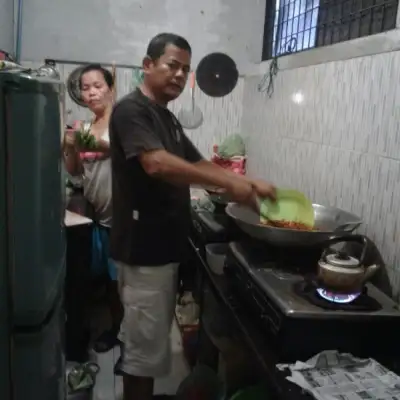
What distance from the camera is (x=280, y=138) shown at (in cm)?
249

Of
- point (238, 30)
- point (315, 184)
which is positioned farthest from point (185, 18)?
point (315, 184)

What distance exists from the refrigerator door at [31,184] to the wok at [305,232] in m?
0.72

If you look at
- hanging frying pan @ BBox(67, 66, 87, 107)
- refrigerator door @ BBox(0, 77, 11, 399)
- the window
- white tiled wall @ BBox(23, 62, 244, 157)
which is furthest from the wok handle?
hanging frying pan @ BBox(67, 66, 87, 107)

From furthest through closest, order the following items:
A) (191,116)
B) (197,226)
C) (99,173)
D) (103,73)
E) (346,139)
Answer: (191,116) < (103,73) < (99,173) < (197,226) < (346,139)

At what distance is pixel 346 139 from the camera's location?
179 cm

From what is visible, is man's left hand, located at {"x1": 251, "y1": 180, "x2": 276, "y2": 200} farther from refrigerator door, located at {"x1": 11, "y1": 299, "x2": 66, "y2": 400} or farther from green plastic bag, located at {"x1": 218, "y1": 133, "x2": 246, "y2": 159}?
green plastic bag, located at {"x1": 218, "y1": 133, "x2": 246, "y2": 159}

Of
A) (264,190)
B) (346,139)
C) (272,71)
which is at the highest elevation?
(272,71)

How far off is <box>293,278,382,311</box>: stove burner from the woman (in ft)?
5.10

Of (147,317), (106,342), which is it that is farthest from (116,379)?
(147,317)

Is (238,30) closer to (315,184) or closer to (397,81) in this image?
(315,184)

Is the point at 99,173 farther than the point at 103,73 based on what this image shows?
No

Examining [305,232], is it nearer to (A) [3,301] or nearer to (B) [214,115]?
(A) [3,301]

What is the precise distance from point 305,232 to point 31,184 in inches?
33.1

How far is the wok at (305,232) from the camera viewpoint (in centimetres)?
137
